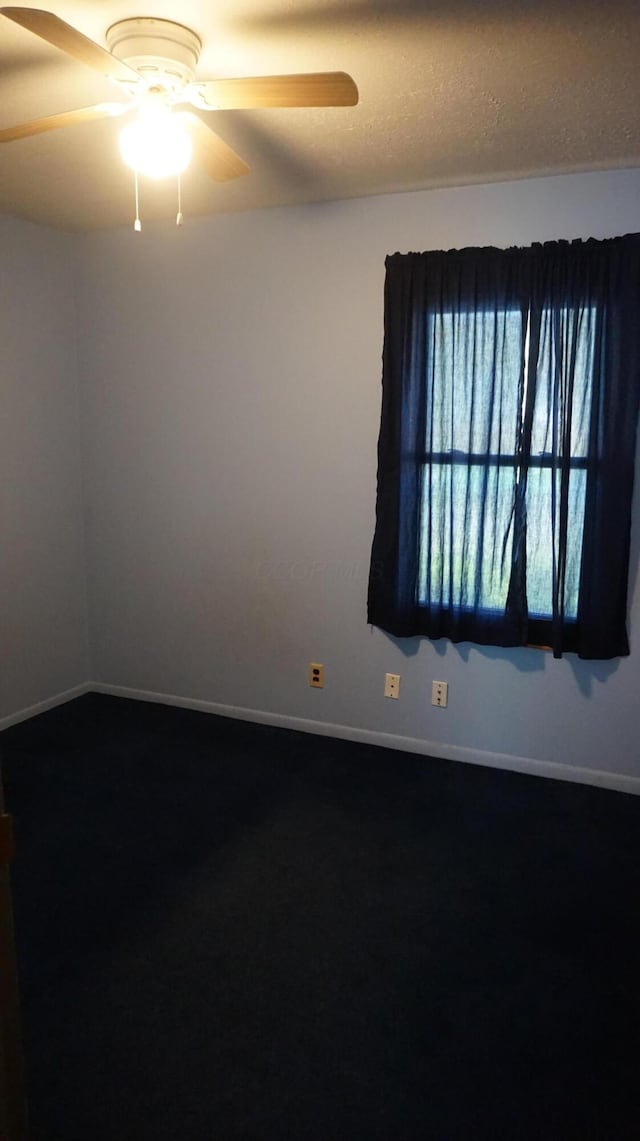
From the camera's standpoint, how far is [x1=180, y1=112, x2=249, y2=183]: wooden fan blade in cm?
191

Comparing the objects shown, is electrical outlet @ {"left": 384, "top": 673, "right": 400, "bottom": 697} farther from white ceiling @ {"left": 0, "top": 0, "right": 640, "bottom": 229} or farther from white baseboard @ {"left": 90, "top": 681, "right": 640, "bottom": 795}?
white ceiling @ {"left": 0, "top": 0, "right": 640, "bottom": 229}

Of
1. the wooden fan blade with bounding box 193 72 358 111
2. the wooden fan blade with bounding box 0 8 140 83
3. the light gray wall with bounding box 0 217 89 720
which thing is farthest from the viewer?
the light gray wall with bounding box 0 217 89 720

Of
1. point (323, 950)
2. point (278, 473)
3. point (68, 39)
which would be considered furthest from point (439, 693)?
point (68, 39)

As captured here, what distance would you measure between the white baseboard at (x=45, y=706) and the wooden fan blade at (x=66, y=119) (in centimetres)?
268

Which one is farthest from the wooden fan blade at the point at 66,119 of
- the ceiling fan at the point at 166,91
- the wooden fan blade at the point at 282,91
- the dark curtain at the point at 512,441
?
the dark curtain at the point at 512,441

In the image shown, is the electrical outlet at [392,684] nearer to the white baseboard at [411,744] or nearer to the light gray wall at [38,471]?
the white baseboard at [411,744]

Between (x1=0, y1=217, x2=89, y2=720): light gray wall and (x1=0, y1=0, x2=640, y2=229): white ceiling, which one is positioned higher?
(x1=0, y1=0, x2=640, y2=229): white ceiling

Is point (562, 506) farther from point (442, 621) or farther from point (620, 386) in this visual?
point (442, 621)

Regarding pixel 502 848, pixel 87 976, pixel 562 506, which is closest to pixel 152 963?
pixel 87 976

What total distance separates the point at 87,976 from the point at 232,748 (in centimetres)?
149

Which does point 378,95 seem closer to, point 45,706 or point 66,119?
point 66,119

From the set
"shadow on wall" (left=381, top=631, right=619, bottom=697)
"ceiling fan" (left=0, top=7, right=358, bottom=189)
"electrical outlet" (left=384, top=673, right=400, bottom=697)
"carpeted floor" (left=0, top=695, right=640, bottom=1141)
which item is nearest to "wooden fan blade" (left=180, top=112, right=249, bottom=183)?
"ceiling fan" (left=0, top=7, right=358, bottom=189)

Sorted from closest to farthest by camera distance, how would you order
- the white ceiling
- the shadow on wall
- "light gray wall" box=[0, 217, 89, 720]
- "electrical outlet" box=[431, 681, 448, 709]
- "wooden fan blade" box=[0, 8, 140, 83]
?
"wooden fan blade" box=[0, 8, 140, 83], the white ceiling, the shadow on wall, "electrical outlet" box=[431, 681, 448, 709], "light gray wall" box=[0, 217, 89, 720]

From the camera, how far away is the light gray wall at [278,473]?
3.04 m
